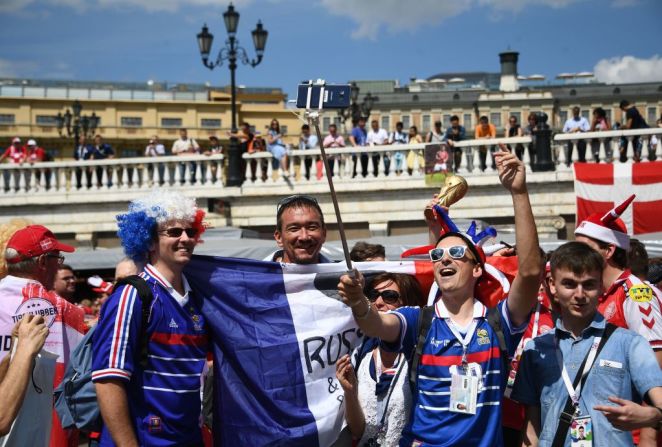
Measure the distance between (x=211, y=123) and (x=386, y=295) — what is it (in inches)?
3505

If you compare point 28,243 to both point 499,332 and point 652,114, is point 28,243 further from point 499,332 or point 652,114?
point 652,114

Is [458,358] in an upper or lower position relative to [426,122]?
lower

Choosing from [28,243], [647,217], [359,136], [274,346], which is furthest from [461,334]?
[359,136]

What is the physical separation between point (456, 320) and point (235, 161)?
53.8ft

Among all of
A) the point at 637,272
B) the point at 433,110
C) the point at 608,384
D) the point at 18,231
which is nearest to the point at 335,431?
the point at 608,384

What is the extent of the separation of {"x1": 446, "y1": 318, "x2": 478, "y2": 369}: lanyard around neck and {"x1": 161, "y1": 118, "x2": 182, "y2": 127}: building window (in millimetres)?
89668

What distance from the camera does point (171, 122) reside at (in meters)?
93.4

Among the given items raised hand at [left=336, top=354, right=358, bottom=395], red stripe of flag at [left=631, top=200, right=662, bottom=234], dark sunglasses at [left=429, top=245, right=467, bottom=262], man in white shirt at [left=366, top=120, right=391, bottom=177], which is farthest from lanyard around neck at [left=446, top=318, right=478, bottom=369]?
man in white shirt at [left=366, top=120, right=391, bottom=177]

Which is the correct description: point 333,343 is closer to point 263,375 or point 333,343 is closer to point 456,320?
point 263,375

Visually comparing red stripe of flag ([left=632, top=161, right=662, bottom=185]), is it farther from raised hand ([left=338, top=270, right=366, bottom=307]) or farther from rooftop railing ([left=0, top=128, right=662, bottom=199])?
raised hand ([left=338, top=270, right=366, bottom=307])

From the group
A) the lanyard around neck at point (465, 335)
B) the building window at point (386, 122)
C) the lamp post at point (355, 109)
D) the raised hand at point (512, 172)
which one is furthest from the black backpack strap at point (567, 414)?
the building window at point (386, 122)

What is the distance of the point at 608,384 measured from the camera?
4.27m

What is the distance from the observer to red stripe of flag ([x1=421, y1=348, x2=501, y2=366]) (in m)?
4.30

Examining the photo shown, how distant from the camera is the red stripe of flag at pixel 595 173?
16.7 metres
